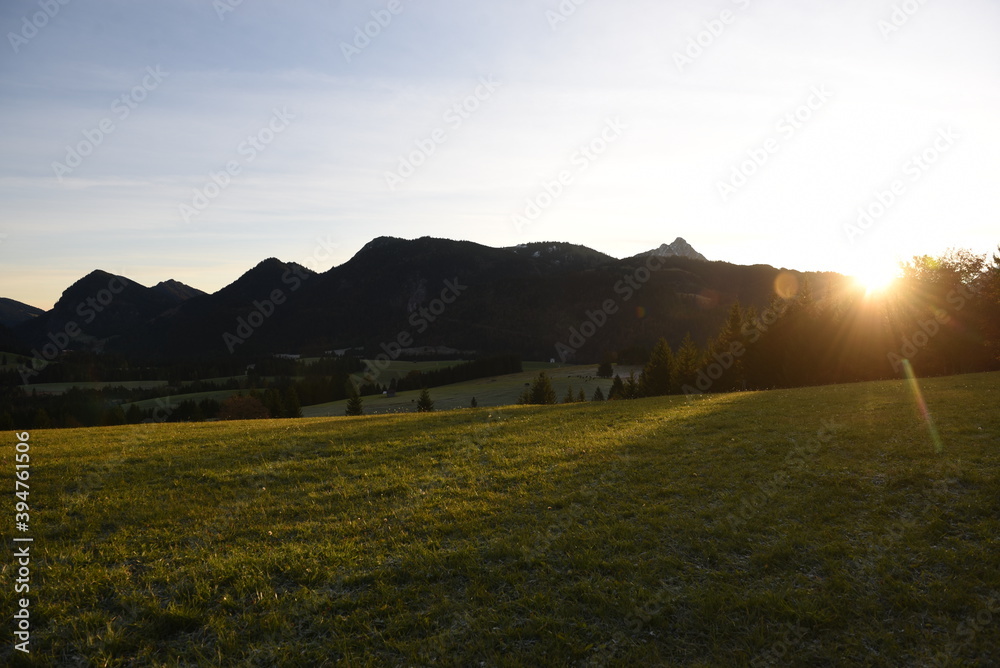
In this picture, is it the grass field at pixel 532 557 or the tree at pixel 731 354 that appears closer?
the grass field at pixel 532 557

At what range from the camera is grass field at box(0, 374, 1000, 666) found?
19.9 feet

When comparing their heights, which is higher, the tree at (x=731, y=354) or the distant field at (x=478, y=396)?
the tree at (x=731, y=354)

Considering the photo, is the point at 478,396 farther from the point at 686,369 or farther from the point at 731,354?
the point at 731,354

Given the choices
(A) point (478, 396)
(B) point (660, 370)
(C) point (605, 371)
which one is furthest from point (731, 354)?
(C) point (605, 371)

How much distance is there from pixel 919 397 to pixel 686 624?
24.4 meters

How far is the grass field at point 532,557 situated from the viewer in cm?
607

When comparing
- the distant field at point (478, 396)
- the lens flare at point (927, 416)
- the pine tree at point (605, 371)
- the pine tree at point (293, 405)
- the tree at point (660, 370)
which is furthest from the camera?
the pine tree at point (605, 371)

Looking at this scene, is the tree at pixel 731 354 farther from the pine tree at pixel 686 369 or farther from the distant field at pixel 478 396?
the distant field at pixel 478 396

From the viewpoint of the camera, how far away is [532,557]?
811 centimetres

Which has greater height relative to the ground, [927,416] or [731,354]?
[731,354]

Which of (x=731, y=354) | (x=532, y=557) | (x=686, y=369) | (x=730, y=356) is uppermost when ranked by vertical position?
(x=731, y=354)

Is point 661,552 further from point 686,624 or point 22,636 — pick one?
point 22,636

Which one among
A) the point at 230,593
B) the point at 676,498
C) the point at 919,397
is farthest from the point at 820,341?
the point at 230,593

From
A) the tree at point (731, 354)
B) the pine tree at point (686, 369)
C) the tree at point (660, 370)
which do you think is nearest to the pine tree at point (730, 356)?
the tree at point (731, 354)
